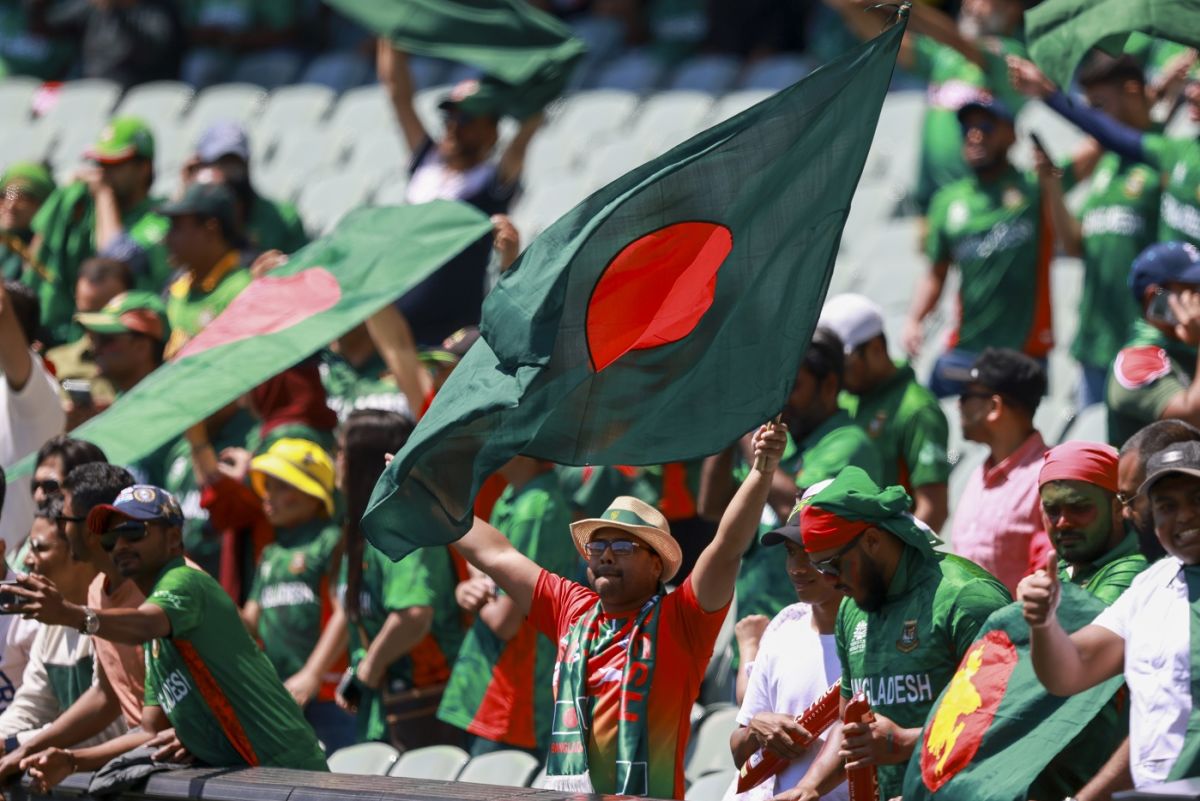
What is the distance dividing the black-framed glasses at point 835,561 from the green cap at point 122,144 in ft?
20.8

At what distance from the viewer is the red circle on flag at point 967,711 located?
17.6 ft

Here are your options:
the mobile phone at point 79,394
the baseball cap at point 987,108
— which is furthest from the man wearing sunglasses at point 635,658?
the mobile phone at point 79,394

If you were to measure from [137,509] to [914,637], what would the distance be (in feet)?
7.99

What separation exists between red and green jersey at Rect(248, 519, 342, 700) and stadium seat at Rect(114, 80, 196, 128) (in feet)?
24.2

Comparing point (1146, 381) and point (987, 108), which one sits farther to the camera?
point (987, 108)

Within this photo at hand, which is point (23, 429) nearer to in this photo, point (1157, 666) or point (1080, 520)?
point (1080, 520)

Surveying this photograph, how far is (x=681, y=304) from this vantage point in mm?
6102

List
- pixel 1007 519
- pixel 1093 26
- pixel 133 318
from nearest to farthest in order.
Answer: pixel 1007 519 < pixel 1093 26 < pixel 133 318

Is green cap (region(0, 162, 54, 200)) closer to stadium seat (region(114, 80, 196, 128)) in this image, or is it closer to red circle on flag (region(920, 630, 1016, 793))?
stadium seat (region(114, 80, 196, 128))

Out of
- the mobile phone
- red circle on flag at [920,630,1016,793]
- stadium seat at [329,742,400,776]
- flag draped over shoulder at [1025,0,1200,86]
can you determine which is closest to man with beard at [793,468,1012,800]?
red circle on flag at [920,630,1016,793]

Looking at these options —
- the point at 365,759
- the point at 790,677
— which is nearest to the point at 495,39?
the point at 365,759

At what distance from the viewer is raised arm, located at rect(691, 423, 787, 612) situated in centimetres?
599

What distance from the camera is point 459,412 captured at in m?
5.74

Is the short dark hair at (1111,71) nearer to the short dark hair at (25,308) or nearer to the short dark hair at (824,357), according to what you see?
the short dark hair at (824,357)
